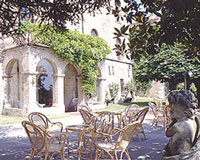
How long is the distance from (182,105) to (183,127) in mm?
177

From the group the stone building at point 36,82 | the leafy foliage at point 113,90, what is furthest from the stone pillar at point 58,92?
the leafy foliage at point 113,90

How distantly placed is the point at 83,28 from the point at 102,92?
6.06 m

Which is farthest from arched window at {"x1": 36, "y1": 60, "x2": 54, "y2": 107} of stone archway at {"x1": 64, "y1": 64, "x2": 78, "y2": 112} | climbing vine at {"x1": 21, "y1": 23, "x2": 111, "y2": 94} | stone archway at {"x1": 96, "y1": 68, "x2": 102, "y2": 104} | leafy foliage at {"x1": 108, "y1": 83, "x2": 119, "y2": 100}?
leafy foliage at {"x1": 108, "y1": 83, "x2": 119, "y2": 100}

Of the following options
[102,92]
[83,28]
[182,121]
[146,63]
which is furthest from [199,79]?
[182,121]

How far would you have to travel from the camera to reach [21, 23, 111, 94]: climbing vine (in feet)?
42.6

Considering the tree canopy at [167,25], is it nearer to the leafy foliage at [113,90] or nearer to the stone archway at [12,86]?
the stone archway at [12,86]

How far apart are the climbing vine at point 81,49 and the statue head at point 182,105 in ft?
37.7

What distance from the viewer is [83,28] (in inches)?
Answer: 741

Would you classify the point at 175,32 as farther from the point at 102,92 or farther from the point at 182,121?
the point at 102,92

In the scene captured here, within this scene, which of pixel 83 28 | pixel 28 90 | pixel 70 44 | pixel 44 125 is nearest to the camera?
pixel 44 125

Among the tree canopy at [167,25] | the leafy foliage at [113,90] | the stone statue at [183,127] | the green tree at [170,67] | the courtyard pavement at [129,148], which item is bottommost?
the courtyard pavement at [129,148]

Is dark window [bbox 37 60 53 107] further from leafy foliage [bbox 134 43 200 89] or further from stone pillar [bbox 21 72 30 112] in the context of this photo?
leafy foliage [bbox 134 43 200 89]

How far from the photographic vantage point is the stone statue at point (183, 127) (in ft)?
5.74

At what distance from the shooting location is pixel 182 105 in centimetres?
178
